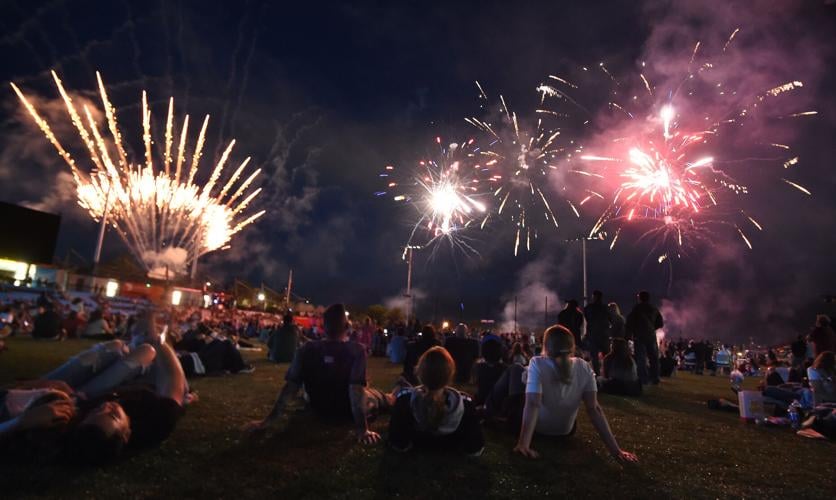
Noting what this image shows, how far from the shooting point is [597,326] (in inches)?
510

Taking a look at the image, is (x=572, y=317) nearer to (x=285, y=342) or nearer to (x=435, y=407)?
(x=435, y=407)

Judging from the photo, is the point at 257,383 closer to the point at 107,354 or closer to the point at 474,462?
the point at 107,354

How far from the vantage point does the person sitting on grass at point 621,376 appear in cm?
1028

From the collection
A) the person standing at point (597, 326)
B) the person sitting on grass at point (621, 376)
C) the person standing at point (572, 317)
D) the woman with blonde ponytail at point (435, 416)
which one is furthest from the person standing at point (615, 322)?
the woman with blonde ponytail at point (435, 416)

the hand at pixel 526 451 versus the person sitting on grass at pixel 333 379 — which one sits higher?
the person sitting on grass at pixel 333 379

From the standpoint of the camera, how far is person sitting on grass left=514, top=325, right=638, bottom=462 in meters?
4.65

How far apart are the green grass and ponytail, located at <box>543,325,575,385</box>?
34.2 inches

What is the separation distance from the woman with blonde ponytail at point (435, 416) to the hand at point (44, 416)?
283 centimetres

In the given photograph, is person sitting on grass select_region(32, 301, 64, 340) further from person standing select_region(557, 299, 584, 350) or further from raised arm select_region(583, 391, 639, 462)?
raised arm select_region(583, 391, 639, 462)

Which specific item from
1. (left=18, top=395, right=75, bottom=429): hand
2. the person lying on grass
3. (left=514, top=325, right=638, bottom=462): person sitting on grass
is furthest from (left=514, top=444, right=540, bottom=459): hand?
(left=18, top=395, right=75, bottom=429): hand

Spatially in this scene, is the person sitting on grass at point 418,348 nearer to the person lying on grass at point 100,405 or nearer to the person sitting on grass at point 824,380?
the person lying on grass at point 100,405

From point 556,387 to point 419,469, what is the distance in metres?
1.76

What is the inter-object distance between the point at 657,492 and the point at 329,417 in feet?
12.3

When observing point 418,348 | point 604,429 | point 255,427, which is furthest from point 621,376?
point 255,427
